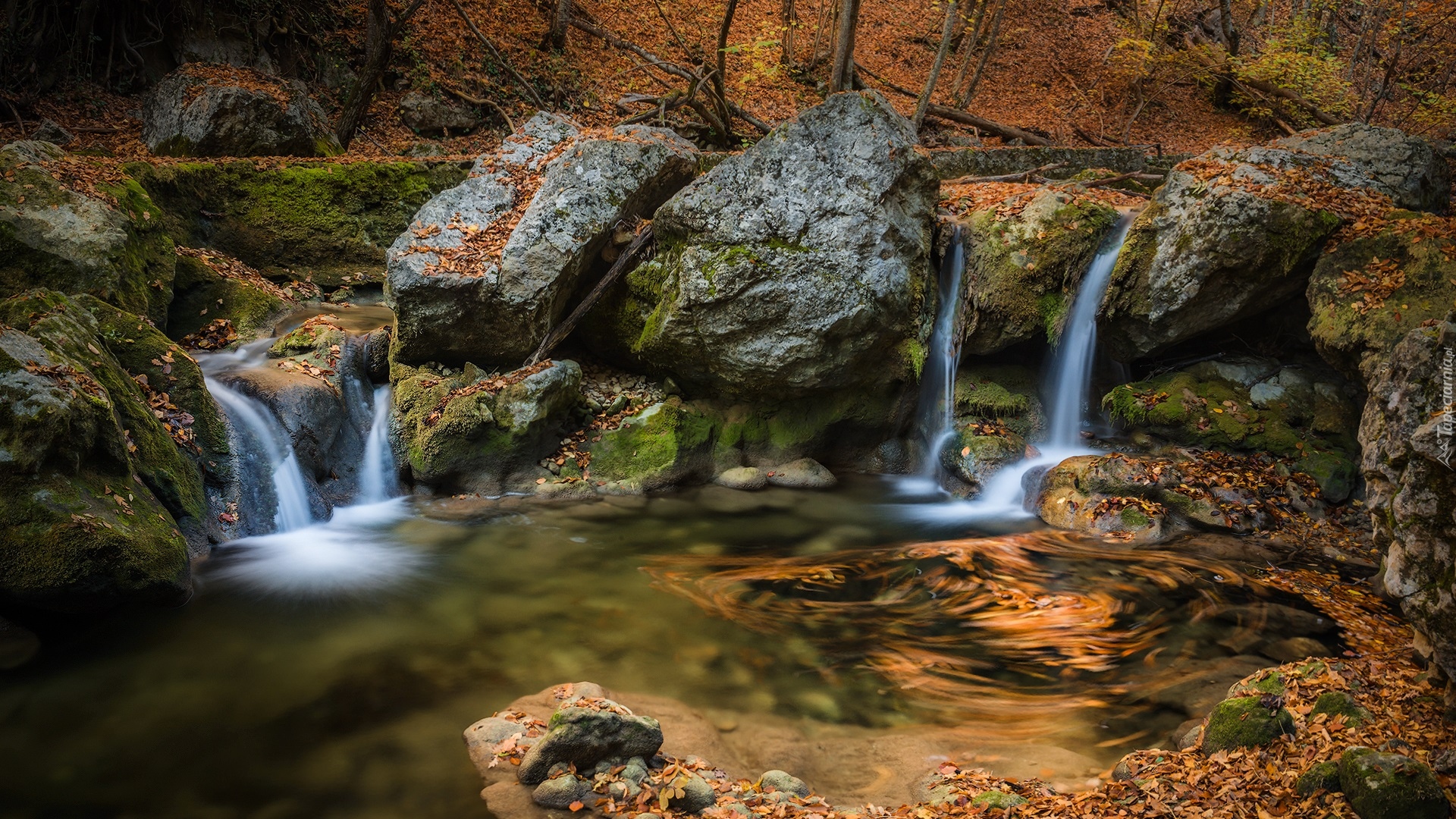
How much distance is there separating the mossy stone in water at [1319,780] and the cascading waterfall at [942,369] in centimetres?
627

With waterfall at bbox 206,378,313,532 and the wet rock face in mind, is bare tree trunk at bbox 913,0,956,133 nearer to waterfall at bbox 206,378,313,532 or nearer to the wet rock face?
the wet rock face

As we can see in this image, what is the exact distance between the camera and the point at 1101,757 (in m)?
4.81

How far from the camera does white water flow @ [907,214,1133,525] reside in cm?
916

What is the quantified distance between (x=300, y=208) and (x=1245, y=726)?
1252 centimetres

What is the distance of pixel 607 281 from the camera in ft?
32.6

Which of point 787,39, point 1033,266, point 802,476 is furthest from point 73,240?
point 787,39

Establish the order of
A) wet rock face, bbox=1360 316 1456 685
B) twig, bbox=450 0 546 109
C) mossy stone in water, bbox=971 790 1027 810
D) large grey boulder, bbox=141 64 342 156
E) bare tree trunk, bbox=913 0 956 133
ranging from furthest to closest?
twig, bbox=450 0 546 109 → bare tree trunk, bbox=913 0 956 133 → large grey boulder, bbox=141 64 342 156 → wet rock face, bbox=1360 316 1456 685 → mossy stone in water, bbox=971 790 1027 810

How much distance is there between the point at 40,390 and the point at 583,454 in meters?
4.90

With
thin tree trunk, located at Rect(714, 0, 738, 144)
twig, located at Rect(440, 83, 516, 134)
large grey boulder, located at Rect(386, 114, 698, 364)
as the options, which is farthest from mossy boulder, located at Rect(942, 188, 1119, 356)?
twig, located at Rect(440, 83, 516, 134)

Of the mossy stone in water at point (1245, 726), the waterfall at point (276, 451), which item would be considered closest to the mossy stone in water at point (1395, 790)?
the mossy stone in water at point (1245, 726)

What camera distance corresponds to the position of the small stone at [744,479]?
9602mm

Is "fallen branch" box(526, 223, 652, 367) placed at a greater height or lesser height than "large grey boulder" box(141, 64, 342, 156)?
lesser

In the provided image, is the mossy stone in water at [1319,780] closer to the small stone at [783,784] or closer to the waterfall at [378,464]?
the small stone at [783,784]

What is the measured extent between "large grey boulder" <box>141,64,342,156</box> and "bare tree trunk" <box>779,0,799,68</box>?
1124 cm
